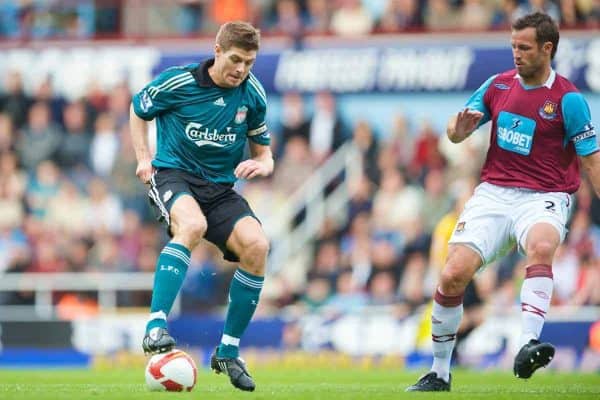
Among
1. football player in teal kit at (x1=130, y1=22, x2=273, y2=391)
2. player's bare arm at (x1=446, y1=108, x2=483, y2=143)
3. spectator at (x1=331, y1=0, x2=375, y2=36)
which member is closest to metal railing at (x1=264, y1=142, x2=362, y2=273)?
spectator at (x1=331, y1=0, x2=375, y2=36)

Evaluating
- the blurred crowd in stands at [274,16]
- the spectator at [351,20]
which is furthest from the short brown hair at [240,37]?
the spectator at [351,20]

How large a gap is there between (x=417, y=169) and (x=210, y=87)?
32.4ft

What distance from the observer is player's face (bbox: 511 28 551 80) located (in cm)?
938

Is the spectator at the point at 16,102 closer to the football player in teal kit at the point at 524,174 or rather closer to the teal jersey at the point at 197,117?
the teal jersey at the point at 197,117

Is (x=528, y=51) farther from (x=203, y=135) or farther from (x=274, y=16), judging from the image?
(x=274, y=16)

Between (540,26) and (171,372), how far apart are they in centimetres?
349

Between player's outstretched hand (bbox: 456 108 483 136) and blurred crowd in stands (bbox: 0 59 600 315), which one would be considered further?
blurred crowd in stands (bbox: 0 59 600 315)

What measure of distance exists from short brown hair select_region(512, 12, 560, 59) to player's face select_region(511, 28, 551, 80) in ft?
0.11

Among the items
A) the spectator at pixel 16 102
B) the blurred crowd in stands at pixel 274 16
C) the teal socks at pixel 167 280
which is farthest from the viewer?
the spectator at pixel 16 102

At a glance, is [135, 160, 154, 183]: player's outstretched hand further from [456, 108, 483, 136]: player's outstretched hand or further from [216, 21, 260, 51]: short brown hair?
[456, 108, 483, 136]: player's outstretched hand

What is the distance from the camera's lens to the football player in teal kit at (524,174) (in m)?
9.37

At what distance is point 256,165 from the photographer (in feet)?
31.2

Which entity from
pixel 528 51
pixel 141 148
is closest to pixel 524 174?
pixel 528 51

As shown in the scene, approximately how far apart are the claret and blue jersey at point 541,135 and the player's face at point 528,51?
0.61ft
